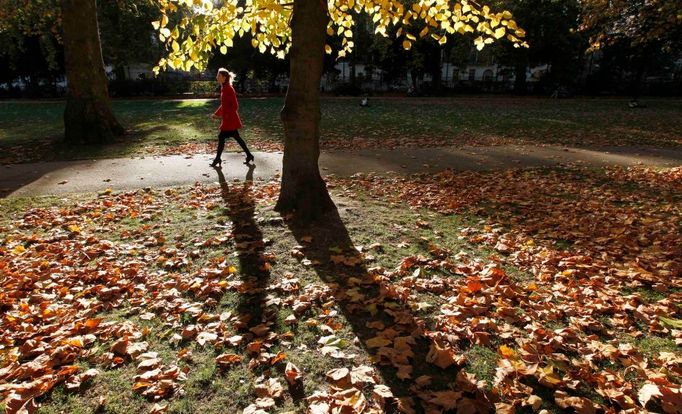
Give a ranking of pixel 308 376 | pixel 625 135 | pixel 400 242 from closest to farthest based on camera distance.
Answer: pixel 308 376 → pixel 400 242 → pixel 625 135

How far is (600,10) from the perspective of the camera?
1395 centimetres

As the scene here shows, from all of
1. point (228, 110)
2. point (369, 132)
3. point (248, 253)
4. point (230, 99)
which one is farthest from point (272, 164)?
point (369, 132)

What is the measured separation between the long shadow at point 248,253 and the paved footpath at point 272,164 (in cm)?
169

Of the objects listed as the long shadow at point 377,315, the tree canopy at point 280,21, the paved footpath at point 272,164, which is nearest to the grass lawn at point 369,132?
the paved footpath at point 272,164

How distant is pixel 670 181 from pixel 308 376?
28.7 feet

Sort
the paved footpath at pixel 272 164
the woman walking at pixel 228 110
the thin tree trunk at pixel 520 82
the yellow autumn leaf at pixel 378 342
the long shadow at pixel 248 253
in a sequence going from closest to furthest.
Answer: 1. the yellow autumn leaf at pixel 378 342
2. the long shadow at pixel 248 253
3. the paved footpath at pixel 272 164
4. the woman walking at pixel 228 110
5. the thin tree trunk at pixel 520 82

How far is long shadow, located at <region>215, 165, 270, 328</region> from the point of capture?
384 cm

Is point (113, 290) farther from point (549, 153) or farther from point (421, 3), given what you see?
point (549, 153)

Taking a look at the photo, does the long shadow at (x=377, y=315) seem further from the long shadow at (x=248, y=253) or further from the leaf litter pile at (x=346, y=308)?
the long shadow at (x=248, y=253)

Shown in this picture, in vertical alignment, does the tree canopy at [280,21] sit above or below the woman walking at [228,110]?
above

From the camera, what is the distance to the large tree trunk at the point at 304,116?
5055mm

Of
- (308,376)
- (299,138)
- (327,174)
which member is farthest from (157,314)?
(327,174)

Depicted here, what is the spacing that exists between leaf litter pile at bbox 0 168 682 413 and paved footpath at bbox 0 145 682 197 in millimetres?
1774

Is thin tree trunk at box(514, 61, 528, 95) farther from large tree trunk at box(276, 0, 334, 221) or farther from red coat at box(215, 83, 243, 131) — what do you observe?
large tree trunk at box(276, 0, 334, 221)
